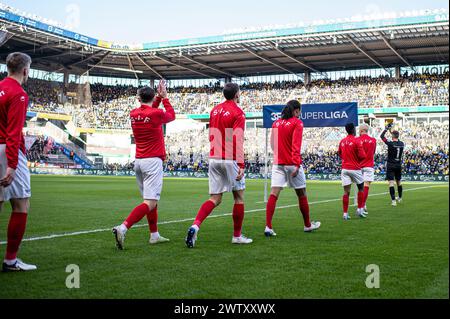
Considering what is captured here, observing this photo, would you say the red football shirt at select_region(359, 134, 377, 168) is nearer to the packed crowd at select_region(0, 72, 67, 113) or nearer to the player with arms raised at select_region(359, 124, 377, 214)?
the player with arms raised at select_region(359, 124, 377, 214)

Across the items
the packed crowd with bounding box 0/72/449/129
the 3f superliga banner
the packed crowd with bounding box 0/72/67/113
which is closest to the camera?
the 3f superliga banner

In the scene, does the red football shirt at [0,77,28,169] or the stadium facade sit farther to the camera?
the stadium facade

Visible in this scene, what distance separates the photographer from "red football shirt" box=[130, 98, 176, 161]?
20.3 feet

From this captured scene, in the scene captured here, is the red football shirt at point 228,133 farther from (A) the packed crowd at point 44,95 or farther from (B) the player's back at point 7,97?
(A) the packed crowd at point 44,95

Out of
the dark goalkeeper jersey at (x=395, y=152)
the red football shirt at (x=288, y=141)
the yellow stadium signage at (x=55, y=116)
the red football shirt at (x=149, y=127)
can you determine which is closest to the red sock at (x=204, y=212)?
the red football shirt at (x=149, y=127)

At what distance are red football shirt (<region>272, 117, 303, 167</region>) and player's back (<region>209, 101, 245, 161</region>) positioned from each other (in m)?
1.30

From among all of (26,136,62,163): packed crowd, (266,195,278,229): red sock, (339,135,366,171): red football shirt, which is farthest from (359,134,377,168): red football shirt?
(26,136,62,163): packed crowd

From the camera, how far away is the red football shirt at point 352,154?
978cm

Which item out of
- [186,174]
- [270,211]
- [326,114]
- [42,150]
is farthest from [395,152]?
[42,150]

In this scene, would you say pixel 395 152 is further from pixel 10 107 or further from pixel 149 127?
pixel 10 107

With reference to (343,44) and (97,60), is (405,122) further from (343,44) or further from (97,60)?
(97,60)

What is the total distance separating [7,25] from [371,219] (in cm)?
4157

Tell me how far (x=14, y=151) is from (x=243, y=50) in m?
46.3
